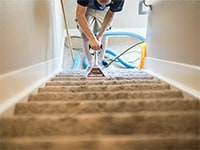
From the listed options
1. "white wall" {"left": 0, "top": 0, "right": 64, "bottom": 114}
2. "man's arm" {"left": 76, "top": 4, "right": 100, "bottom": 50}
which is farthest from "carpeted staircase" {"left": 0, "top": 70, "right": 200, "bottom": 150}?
"man's arm" {"left": 76, "top": 4, "right": 100, "bottom": 50}

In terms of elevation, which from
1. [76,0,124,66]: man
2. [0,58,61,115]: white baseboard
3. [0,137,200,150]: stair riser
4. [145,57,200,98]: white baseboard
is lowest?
[0,137,200,150]: stair riser

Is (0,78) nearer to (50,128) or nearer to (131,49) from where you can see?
(50,128)

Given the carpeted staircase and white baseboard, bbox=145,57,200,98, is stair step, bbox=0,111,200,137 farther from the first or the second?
white baseboard, bbox=145,57,200,98

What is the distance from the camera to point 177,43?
66.6 inches

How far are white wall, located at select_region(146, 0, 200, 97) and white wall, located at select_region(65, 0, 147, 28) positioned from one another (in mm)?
2274

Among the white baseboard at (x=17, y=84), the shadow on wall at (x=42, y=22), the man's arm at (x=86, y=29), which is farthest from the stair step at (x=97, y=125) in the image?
the man's arm at (x=86, y=29)

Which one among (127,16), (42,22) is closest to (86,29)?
(42,22)

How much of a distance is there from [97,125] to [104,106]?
0.19 m

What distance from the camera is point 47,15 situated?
8.06 ft

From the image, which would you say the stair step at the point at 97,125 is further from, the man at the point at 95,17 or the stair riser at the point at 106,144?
the man at the point at 95,17

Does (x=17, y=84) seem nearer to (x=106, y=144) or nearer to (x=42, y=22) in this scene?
(x=106, y=144)

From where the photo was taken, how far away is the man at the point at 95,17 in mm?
2518

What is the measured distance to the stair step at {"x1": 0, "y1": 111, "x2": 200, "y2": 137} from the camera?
105 cm

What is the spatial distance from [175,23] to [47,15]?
120cm
